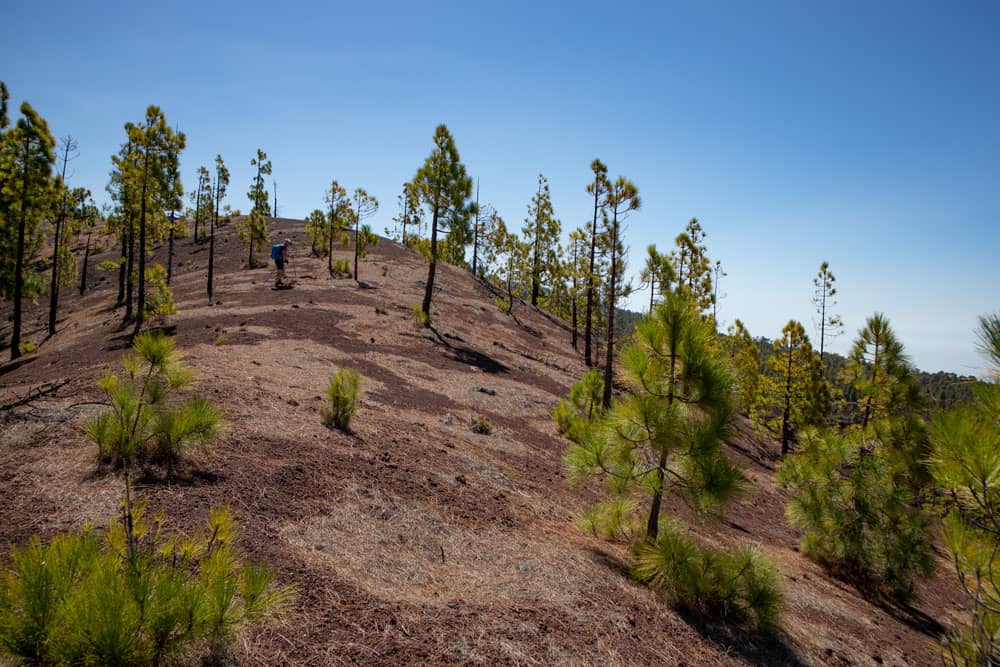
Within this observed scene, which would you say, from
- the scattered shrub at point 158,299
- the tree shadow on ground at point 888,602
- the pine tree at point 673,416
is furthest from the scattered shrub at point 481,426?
the scattered shrub at point 158,299

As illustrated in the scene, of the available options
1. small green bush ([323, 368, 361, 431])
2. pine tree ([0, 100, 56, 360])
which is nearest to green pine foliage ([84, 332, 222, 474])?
small green bush ([323, 368, 361, 431])

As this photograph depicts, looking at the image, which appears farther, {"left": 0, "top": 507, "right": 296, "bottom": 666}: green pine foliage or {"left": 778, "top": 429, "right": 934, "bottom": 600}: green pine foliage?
{"left": 778, "top": 429, "right": 934, "bottom": 600}: green pine foliage

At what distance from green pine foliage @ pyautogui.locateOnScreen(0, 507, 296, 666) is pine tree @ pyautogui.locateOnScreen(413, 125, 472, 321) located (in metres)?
18.1

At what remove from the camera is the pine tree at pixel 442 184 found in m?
20.8

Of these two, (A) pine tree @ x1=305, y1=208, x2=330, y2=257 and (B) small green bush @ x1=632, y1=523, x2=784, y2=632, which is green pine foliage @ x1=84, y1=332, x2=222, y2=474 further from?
(A) pine tree @ x1=305, y1=208, x2=330, y2=257

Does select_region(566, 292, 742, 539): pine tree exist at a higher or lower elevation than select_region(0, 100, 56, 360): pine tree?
lower

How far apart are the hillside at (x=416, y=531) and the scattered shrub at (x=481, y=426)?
16 cm

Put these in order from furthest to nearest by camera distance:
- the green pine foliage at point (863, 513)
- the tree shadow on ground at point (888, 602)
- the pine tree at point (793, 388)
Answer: the pine tree at point (793, 388) < the green pine foliage at point (863, 513) < the tree shadow on ground at point (888, 602)

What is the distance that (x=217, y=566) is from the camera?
258 centimetres

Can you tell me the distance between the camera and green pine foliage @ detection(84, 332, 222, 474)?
4.32 meters

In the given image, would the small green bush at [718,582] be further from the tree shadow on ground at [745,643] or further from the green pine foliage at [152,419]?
the green pine foliage at [152,419]

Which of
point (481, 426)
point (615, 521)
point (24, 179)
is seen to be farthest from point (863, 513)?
point (24, 179)

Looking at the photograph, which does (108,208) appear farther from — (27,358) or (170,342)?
(170,342)

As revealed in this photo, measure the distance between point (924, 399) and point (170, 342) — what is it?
10783 mm
